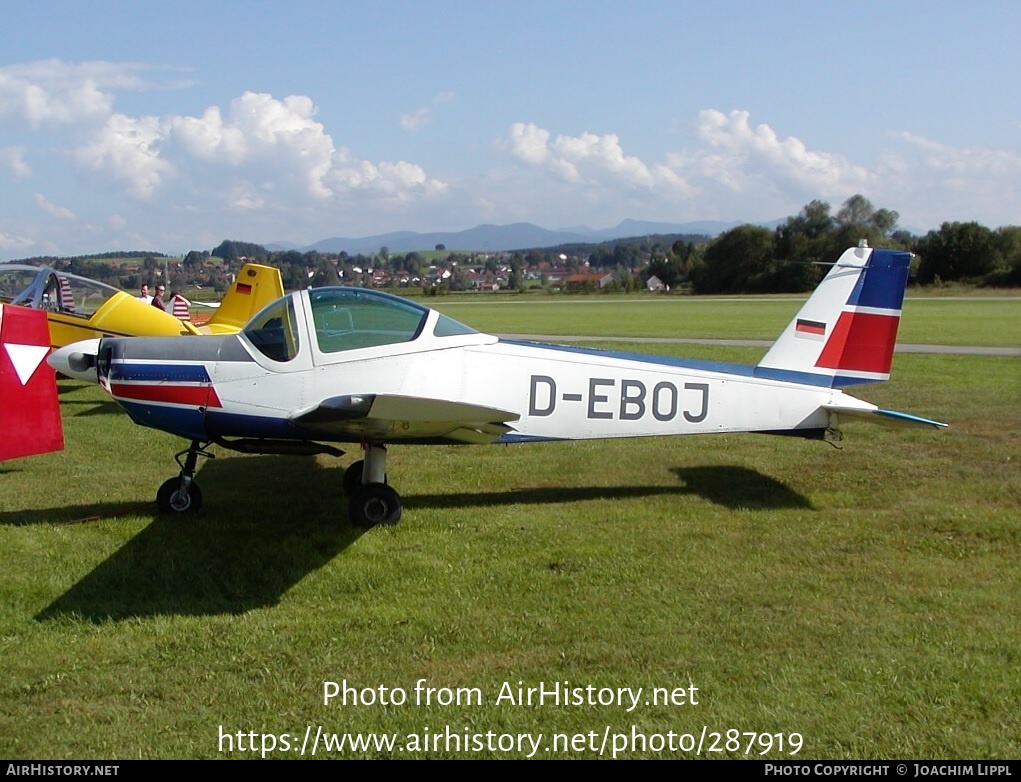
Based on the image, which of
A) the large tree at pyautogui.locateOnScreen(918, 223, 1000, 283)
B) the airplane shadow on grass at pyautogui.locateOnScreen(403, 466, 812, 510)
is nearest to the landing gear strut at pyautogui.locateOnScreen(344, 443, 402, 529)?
the airplane shadow on grass at pyautogui.locateOnScreen(403, 466, 812, 510)

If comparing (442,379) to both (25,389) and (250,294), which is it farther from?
(250,294)

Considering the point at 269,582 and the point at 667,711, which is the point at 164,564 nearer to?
the point at 269,582

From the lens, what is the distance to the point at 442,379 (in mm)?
6352

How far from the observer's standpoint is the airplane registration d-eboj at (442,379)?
20.1 ft

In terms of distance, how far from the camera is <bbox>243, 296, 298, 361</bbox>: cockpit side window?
6.16 metres

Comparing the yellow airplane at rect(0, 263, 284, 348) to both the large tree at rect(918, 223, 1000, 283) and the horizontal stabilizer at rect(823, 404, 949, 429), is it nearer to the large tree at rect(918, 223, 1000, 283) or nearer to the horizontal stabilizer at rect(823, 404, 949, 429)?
the horizontal stabilizer at rect(823, 404, 949, 429)

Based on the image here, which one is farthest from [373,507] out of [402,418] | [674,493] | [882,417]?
[882,417]

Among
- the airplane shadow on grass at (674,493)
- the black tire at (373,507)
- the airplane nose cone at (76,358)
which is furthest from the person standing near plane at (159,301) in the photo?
the black tire at (373,507)

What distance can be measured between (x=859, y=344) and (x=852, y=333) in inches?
4.1

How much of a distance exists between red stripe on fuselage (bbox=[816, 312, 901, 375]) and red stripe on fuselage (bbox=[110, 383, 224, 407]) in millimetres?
4634

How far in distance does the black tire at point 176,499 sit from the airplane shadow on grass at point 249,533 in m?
0.09

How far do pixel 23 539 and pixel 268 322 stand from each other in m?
2.19

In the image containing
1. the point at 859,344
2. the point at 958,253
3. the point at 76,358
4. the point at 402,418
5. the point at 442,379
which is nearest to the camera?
the point at 402,418

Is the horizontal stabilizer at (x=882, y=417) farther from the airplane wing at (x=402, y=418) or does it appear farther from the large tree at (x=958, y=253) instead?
the large tree at (x=958, y=253)
